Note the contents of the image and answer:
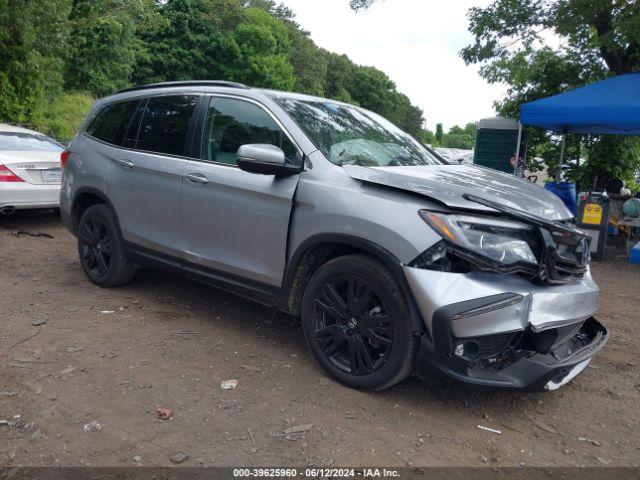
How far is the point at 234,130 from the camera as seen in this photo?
4.12 m

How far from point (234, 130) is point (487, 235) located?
6.69ft

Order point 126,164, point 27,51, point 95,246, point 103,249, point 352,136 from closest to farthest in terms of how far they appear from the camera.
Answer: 1. point 352,136
2. point 126,164
3. point 103,249
4. point 95,246
5. point 27,51

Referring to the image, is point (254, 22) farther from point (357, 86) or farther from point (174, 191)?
point (174, 191)

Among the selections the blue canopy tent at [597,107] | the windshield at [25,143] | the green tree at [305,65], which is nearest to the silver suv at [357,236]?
the windshield at [25,143]

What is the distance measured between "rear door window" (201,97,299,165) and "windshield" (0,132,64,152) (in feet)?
16.1

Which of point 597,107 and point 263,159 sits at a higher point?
point 597,107

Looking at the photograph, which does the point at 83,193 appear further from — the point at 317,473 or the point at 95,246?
the point at 317,473

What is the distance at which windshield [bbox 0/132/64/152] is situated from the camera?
788cm

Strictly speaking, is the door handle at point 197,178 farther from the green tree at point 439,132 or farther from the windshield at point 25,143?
the green tree at point 439,132

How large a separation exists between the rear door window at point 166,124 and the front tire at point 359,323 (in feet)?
5.81

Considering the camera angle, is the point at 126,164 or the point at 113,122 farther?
the point at 113,122

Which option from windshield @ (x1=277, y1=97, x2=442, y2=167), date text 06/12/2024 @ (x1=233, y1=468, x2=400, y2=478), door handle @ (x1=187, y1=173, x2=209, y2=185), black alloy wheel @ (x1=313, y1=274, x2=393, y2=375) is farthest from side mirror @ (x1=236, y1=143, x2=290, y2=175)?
date text 06/12/2024 @ (x1=233, y1=468, x2=400, y2=478)

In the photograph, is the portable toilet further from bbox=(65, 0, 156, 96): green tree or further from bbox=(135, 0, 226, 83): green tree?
bbox=(135, 0, 226, 83): green tree

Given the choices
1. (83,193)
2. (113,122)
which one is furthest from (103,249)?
(113,122)
